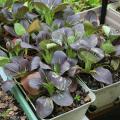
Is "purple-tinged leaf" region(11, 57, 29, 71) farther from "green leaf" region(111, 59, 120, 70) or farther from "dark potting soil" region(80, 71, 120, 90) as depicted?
"green leaf" region(111, 59, 120, 70)

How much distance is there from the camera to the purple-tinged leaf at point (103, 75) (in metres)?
1.04

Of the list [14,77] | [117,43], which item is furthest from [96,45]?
[14,77]

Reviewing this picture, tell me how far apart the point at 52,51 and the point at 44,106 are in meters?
A: 0.22

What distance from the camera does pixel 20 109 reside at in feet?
3.55

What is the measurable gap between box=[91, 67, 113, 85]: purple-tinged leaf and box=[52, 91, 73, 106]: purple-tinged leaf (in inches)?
5.4

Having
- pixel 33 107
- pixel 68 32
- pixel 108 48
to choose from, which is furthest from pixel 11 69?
pixel 108 48

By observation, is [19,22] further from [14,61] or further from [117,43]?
[117,43]

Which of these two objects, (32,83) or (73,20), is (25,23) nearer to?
(73,20)

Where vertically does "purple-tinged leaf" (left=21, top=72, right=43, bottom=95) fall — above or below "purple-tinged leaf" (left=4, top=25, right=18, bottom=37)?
below

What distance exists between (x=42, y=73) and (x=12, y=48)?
6.7 inches

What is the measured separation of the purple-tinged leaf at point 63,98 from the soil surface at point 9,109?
16 cm

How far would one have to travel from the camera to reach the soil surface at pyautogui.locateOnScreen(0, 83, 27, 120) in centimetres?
105

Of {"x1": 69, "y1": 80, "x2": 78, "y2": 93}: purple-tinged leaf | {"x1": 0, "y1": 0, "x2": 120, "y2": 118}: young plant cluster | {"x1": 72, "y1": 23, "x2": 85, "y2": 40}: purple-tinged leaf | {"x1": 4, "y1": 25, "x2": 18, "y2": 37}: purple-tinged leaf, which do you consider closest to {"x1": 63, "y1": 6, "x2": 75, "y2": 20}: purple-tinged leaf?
{"x1": 0, "y1": 0, "x2": 120, "y2": 118}: young plant cluster

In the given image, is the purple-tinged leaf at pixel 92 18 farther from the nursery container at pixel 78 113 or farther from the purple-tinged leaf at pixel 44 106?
the purple-tinged leaf at pixel 44 106
